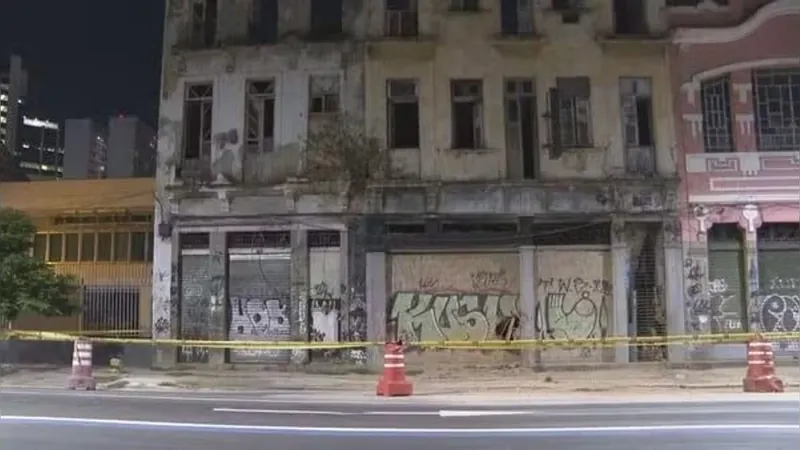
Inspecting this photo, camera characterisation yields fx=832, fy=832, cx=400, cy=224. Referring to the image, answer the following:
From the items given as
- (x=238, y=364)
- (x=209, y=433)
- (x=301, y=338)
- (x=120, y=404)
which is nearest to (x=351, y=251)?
(x=301, y=338)

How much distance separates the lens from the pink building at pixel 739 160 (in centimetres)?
1812

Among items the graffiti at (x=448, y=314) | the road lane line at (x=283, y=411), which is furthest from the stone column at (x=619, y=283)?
the road lane line at (x=283, y=411)

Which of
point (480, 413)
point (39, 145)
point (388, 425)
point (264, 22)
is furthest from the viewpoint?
point (264, 22)

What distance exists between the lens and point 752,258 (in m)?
18.1

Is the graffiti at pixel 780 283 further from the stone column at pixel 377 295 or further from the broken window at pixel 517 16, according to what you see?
the stone column at pixel 377 295

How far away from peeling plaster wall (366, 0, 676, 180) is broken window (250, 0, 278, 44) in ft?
8.26

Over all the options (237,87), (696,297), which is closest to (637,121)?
(696,297)

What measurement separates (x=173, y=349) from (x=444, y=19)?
9.73 meters

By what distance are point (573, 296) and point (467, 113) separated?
478 centimetres

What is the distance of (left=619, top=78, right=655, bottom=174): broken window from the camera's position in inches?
740

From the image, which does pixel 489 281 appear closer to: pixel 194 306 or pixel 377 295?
pixel 377 295

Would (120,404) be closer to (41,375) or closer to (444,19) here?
(41,375)

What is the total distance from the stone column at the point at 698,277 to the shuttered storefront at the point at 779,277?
3.62 ft

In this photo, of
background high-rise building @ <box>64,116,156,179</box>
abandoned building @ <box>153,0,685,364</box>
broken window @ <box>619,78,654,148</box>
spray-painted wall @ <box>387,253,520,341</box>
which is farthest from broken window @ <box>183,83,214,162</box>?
broken window @ <box>619,78,654,148</box>
